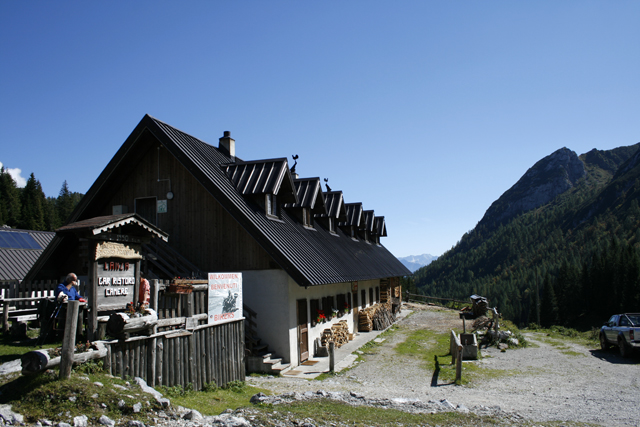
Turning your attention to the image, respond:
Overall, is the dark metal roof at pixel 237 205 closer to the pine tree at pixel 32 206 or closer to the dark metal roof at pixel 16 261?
the dark metal roof at pixel 16 261

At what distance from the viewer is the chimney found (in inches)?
830

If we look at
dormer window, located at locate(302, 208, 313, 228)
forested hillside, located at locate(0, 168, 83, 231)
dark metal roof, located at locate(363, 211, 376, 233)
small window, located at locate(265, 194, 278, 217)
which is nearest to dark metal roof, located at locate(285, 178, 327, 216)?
dormer window, located at locate(302, 208, 313, 228)

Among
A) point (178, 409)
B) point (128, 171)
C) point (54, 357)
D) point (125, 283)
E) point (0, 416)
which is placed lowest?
point (178, 409)

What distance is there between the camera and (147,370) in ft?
27.3

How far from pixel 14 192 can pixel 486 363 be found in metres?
97.0

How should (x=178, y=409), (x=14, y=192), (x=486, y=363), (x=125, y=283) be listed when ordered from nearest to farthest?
1. (x=178, y=409)
2. (x=125, y=283)
3. (x=486, y=363)
4. (x=14, y=192)

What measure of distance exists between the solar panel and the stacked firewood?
2116cm

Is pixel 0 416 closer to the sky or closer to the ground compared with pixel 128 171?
closer to the ground

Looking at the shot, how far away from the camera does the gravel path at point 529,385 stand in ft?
32.1

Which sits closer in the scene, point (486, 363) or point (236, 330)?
point (236, 330)

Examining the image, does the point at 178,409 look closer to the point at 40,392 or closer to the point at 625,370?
the point at 40,392

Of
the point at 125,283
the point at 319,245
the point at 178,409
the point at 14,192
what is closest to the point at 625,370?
the point at 319,245

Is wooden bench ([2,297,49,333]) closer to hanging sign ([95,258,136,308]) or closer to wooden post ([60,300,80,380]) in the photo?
hanging sign ([95,258,136,308])

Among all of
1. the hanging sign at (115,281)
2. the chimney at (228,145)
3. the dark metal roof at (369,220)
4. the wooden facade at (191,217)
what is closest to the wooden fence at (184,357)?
the hanging sign at (115,281)
